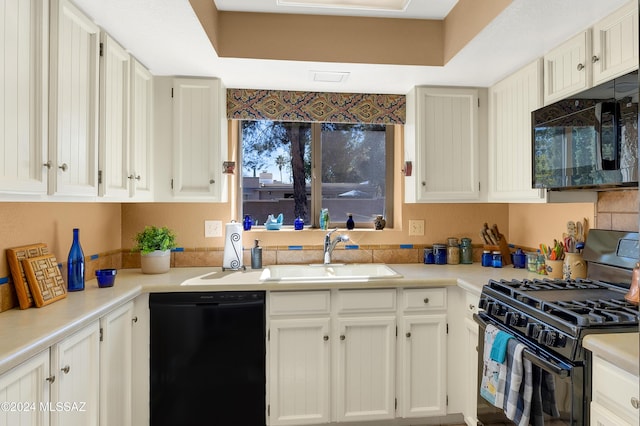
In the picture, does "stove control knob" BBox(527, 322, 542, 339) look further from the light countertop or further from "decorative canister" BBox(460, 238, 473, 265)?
"decorative canister" BBox(460, 238, 473, 265)

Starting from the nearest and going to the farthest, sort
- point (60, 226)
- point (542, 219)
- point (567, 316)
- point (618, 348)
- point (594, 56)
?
point (618, 348)
point (567, 316)
point (594, 56)
point (60, 226)
point (542, 219)

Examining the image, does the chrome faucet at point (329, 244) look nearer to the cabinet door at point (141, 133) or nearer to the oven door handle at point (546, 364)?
the cabinet door at point (141, 133)

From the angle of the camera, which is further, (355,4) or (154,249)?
(154,249)

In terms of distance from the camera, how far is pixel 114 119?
1.93m

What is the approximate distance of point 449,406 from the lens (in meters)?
2.26

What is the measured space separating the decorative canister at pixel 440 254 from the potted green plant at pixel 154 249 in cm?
187

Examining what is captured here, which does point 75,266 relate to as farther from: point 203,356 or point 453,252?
point 453,252

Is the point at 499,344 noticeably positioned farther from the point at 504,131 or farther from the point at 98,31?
the point at 98,31

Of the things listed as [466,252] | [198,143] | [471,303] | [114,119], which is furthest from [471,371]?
[114,119]

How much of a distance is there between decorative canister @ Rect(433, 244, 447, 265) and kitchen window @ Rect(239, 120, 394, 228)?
0.41 m

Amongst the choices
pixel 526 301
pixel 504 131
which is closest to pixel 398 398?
pixel 526 301

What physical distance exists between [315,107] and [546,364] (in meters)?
2.07

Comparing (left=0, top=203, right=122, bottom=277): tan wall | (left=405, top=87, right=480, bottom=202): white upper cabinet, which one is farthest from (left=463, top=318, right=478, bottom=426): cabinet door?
(left=0, top=203, right=122, bottom=277): tan wall

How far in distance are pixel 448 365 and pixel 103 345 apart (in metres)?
1.89
